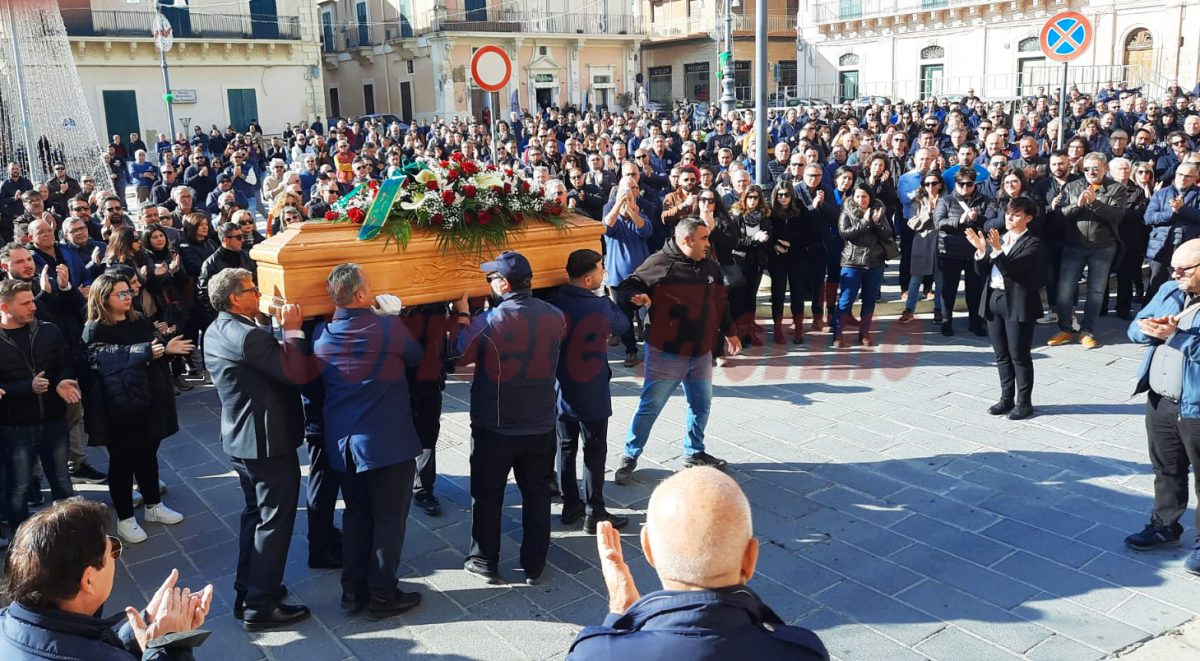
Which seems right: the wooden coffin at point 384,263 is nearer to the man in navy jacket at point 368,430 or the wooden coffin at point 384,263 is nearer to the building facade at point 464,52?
the man in navy jacket at point 368,430

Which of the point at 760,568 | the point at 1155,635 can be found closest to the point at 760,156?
the point at 760,568

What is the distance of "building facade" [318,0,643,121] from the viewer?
3762 cm

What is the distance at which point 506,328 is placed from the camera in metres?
4.53

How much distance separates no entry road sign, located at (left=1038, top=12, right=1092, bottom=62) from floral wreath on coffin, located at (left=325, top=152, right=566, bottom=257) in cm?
720

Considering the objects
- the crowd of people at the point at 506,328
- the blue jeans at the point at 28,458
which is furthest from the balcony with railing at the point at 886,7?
the blue jeans at the point at 28,458

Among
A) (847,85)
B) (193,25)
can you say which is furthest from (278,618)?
(847,85)

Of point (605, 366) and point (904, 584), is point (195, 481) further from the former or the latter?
point (904, 584)

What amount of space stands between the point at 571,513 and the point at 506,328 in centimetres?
139

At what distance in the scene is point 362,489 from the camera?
171 inches

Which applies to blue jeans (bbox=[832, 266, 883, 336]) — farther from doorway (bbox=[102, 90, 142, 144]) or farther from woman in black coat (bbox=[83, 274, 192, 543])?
doorway (bbox=[102, 90, 142, 144])

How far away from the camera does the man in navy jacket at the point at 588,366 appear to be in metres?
5.08

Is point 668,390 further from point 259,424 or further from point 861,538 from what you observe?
point 259,424

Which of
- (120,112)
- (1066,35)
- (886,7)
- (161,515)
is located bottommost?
(161,515)

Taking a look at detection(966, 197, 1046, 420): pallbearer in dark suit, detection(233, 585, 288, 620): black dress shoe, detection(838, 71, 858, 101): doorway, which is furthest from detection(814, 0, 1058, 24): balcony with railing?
detection(233, 585, 288, 620): black dress shoe
